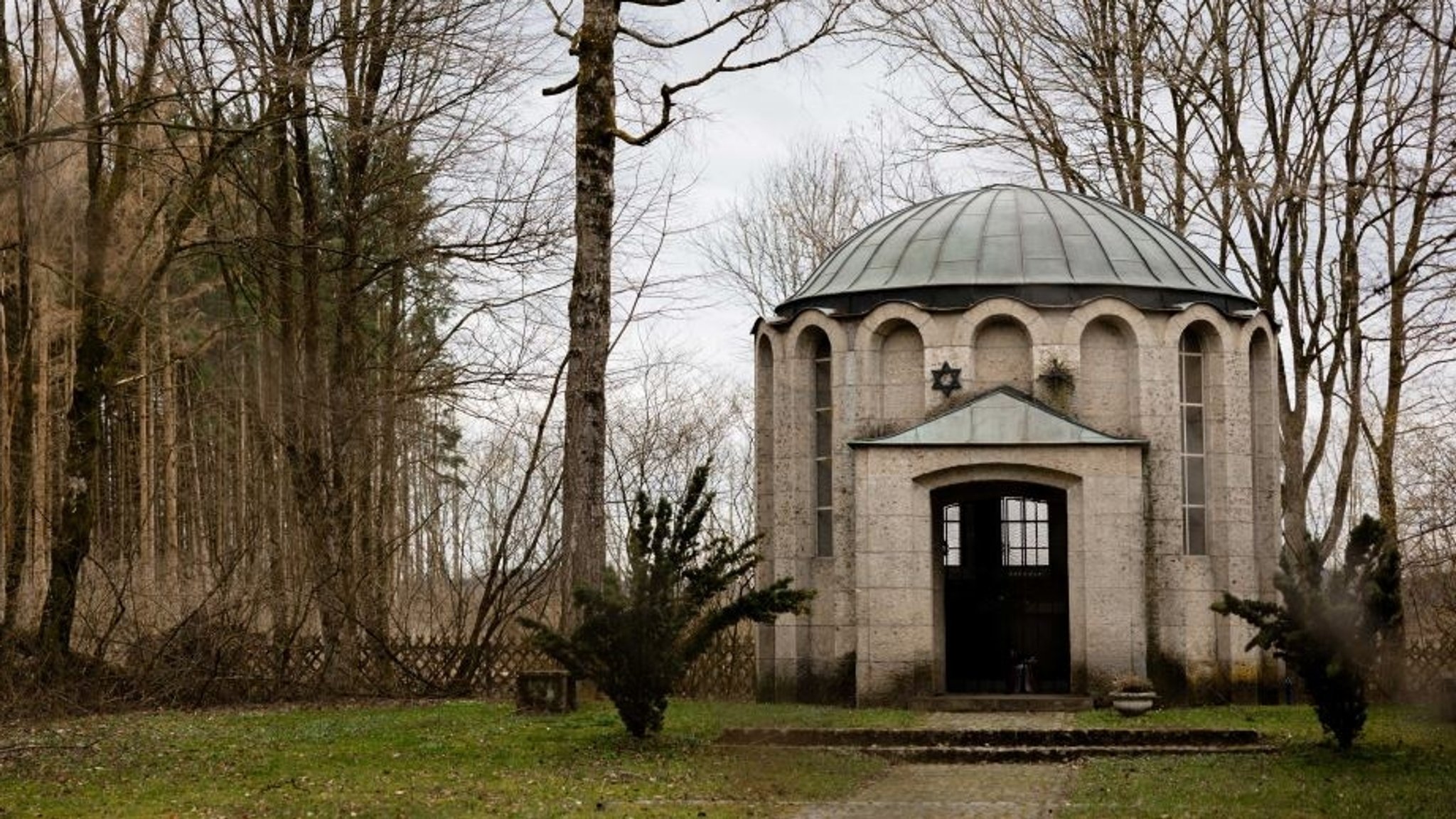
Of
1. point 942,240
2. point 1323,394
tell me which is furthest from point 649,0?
point 1323,394

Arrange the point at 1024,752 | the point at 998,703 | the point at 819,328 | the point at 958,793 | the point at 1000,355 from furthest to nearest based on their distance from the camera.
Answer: the point at 819,328, the point at 1000,355, the point at 998,703, the point at 1024,752, the point at 958,793

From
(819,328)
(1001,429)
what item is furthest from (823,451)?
(1001,429)

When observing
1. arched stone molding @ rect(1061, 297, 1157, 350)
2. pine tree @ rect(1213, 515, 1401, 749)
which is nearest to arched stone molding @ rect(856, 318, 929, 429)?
arched stone molding @ rect(1061, 297, 1157, 350)

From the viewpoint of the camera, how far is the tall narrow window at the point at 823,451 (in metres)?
23.8

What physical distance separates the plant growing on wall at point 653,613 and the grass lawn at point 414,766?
0.57 m

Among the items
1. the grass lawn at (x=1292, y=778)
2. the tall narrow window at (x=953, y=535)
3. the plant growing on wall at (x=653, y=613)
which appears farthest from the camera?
the tall narrow window at (x=953, y=535)

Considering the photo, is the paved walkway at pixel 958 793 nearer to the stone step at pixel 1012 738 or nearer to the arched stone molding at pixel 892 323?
the stone step at pixel 1012 738

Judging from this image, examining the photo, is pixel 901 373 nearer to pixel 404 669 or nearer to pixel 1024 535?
pixel 1024 535

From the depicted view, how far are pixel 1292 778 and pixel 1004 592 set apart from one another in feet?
31.5

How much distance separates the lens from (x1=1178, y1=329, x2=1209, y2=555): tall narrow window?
23.1 m

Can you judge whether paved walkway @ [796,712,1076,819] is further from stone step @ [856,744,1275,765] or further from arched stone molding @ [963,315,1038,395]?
arched stone molding @ [963,315,1038,395]

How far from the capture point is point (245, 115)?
27219 millimetres

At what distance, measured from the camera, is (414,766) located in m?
16.1

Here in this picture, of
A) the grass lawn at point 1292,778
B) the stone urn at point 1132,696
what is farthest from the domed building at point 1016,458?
the grass lawn at point 1292,778
